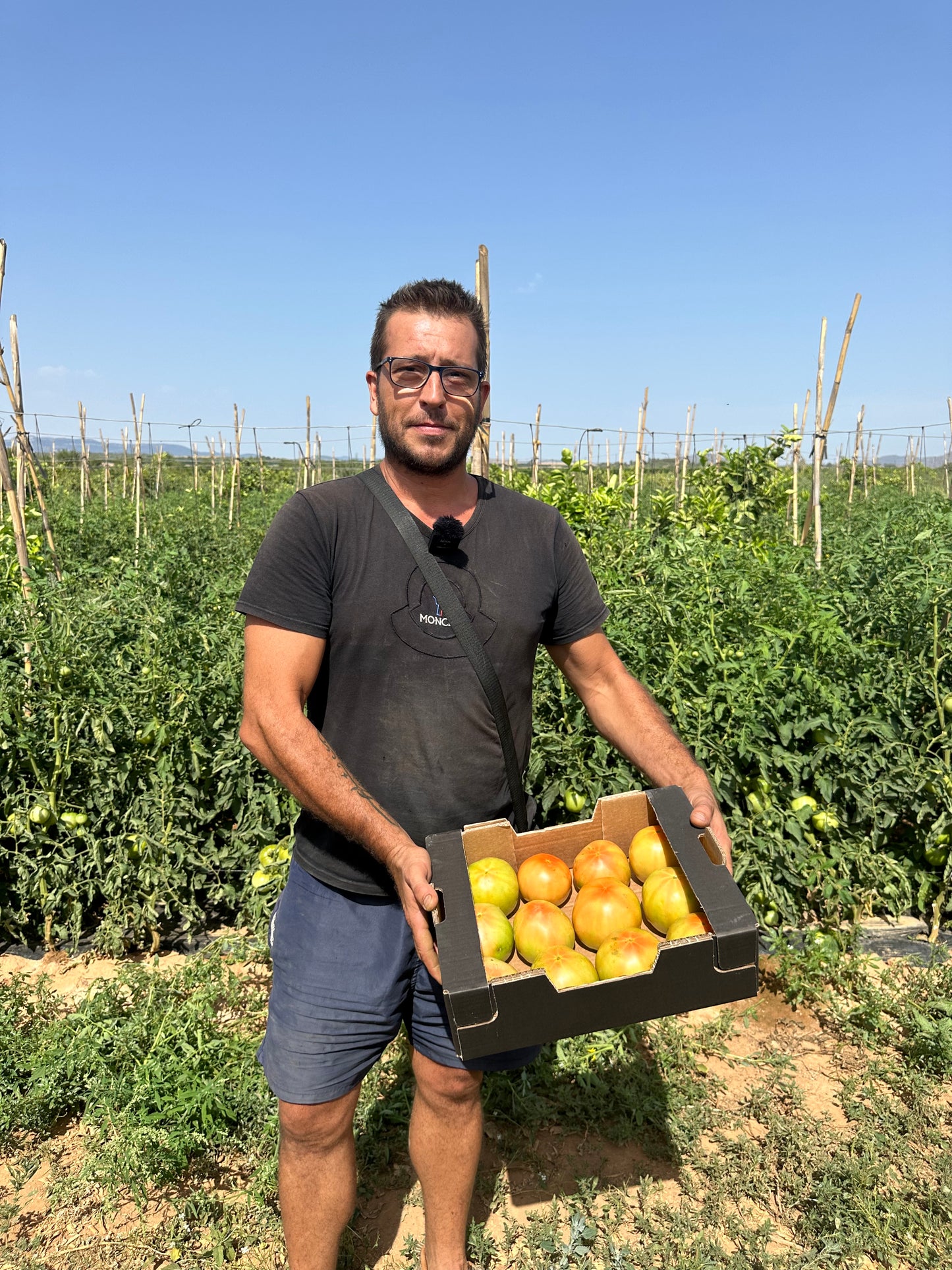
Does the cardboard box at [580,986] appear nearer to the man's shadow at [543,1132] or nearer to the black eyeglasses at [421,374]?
the black eyeglasses at [421,374]

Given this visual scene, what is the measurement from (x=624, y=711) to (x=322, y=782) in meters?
0.80

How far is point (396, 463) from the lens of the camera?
1947mm

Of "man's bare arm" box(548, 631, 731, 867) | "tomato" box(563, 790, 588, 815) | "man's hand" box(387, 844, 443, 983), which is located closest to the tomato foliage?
"tomato" box(563, 790, 588, 815)

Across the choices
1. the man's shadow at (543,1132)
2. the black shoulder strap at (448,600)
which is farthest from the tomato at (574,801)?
the black shoulder strap at (448,600)

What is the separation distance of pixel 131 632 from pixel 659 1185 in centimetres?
318

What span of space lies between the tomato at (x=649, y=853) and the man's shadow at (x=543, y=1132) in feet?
4.59

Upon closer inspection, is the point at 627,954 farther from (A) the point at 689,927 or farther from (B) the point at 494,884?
(B) the point at 494,884

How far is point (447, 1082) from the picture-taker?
1.99 metres

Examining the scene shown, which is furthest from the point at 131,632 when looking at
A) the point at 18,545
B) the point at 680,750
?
the point at 680,750

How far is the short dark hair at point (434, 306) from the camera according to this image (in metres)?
1.91

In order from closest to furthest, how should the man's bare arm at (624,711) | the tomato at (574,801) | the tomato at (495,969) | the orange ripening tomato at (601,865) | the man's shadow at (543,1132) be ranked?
the tomato at (495,969) < the orange ripening tomato at (601,865) < the man's bare arm at (624,711) < the man's shadow at (543,1132) < the tomato at (574,801)

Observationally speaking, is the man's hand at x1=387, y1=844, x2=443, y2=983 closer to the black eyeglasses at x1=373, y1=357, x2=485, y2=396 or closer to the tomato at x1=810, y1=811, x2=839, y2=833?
the black eyeglasses at x1=373, y1=357, x2=485, y2=396

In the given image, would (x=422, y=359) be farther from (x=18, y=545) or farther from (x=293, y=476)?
(x=293, y=476)

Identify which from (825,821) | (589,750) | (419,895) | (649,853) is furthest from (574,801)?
(419,895)
